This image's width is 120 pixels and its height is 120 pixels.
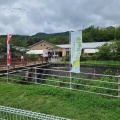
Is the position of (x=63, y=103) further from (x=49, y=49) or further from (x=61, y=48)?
(x=61, y=48)

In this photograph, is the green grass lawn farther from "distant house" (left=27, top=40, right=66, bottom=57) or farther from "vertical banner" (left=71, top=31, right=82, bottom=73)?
"distant house" (left=27, top=40, right=66, bottom=57)

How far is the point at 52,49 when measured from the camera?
56125mm

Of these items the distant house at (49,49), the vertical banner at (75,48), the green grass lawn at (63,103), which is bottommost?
the green grass lawn at (63,103)

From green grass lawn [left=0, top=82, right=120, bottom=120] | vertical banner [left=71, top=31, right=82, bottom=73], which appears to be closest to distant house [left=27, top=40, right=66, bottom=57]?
vertical banner [left=71, top=31, right=82, bottom=73]

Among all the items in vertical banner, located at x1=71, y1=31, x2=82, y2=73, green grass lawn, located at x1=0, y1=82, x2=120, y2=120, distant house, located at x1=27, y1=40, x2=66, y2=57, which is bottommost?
green grass lawn, located at x1=0, y1=82, x2=120, y2=120

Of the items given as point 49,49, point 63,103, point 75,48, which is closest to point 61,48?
point 49,49

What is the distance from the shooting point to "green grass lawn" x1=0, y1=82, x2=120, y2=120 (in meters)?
6.35

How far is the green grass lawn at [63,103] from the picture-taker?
635cm

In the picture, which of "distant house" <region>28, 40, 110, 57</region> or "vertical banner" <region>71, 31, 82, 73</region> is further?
"distant house" <region>28, 40, 110, 57</region>

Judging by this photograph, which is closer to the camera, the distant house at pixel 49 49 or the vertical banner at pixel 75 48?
the vertical banner at pixel 75 48

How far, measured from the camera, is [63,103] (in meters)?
7.21

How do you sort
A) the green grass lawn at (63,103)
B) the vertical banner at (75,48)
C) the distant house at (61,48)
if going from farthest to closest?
1. the distant house at (61,48)
2. the vertical banner at (75,48)
3. the green grass lawn at (63,103)

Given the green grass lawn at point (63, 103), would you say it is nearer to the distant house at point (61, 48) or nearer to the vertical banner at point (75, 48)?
the vertical banner at point (75, 48)

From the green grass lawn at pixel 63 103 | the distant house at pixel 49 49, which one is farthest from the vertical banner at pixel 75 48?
the distant house at pixel 49 49
